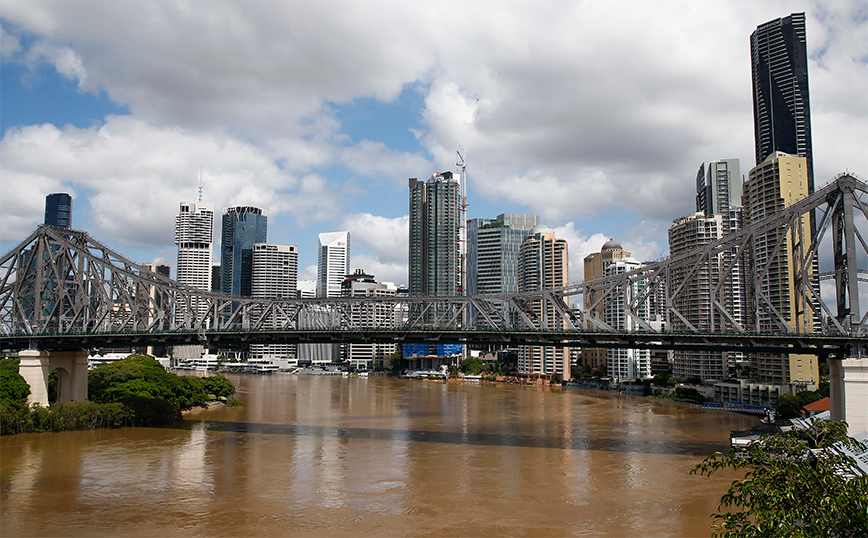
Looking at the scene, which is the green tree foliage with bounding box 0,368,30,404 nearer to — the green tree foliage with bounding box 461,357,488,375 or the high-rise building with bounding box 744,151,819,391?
the high-rise building with bounding box 744,151,819,391

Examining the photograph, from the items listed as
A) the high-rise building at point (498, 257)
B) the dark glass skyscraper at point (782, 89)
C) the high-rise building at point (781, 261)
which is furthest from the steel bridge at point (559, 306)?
the high-rise building at point (498, 257)

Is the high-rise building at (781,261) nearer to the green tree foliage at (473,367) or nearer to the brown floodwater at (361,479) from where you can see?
the brown floodwater at (361,479)

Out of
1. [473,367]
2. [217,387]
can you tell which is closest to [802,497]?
[217,387]

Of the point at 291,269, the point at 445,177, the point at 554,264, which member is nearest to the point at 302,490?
the point at 554,264

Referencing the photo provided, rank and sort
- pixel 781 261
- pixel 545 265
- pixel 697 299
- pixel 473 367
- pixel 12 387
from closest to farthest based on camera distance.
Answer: pixel 12 387 < pixel 781 261 < pixel 697 299 < pixel 473 367 < pixel 545 265

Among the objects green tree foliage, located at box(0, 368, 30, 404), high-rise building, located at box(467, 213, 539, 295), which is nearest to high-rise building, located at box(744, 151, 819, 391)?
green tree foliage, located at box(0, 368, 30, 404)

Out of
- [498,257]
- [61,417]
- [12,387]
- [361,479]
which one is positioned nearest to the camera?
[361,479]

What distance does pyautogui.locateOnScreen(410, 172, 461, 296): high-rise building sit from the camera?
157 m

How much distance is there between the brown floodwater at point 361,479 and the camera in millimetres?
21547

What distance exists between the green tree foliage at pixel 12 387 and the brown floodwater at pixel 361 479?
128 inches

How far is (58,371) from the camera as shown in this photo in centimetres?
4466

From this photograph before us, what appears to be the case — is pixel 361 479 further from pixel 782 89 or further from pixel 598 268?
pixel 782 89

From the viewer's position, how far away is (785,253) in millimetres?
66812

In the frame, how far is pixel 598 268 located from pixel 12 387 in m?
112
